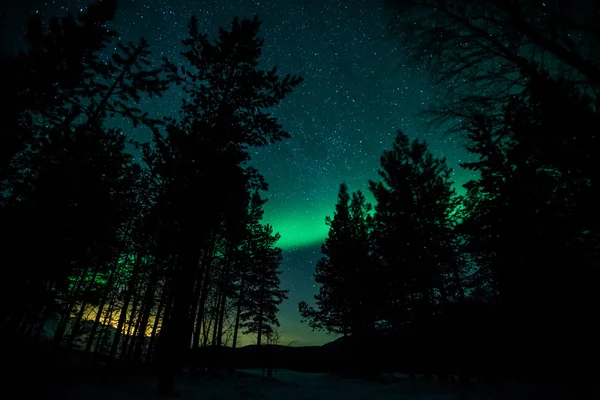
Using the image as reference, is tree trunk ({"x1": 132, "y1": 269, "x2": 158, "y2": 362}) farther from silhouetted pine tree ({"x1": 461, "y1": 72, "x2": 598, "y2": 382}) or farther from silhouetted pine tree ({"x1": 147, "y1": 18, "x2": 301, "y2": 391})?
silhouetted pine tree ({"x1": 461, "y1": 72, "x2": 598, "y2": 382})

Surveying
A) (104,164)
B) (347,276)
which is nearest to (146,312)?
(104,164)

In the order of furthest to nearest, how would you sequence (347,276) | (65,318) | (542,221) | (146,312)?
(347,276)
(65,318)
(146,312)
(542,221)

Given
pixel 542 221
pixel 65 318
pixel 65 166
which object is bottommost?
pixel 65 318

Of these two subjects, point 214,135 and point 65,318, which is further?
point 65,318

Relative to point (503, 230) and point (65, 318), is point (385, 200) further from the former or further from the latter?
point (65, 318)

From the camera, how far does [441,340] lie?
13000mm

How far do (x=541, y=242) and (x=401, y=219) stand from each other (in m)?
7.50

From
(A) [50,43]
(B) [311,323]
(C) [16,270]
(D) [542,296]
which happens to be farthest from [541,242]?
(B) [311,323]

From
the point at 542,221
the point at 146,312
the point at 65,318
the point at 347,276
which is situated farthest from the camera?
the point at 347,276

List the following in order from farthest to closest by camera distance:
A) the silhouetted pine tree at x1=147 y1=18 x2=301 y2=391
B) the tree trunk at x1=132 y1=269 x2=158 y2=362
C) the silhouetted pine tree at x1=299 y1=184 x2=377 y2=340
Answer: the silhouetted pine tree at x1=299 y1=184 x2=377 y2=340
the tree trunk at x1=132 y1=269 x2=158 y2=362
the silhouetted pine tree at x1=147 y1=18 x2=301 y2=391

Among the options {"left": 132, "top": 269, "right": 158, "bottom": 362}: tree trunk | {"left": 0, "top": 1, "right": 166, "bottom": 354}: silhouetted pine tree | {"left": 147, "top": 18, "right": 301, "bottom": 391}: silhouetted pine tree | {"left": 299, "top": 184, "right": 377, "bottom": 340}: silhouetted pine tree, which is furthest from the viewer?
{"left": 299, "top": 184, "right": 377, "bottom": 340}: silhouetted pine tree

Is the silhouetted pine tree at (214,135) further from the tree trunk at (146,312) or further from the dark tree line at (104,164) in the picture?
the tree trunk at (146,312)

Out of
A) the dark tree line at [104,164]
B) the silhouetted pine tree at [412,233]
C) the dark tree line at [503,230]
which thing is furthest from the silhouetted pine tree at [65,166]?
the silhouetted pine tree at [412,233]

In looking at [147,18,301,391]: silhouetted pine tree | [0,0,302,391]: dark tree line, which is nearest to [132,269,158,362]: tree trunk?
[0,0,302,391]: dark tree line
